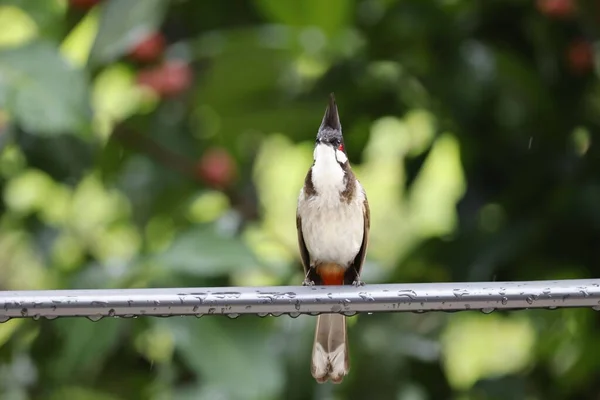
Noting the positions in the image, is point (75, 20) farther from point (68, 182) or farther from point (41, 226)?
point (41, 226)

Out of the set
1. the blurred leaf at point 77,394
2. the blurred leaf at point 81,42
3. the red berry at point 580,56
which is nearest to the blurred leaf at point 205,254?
the blurred leaf at point 77,394

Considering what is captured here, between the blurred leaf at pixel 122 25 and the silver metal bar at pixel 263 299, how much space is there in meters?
1.28

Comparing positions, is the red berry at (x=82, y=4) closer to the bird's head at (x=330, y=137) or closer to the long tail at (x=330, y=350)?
the bird's head at (x=330, y=137)

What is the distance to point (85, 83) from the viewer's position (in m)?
2.45

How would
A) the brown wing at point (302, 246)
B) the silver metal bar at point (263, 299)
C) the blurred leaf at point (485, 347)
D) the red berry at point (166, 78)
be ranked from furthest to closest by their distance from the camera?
the blurred leaf at point (485, 347) < the red berry at point (166, 78) < the brown wing at point (302, 246) < the silver metal bar at point (263, 299)

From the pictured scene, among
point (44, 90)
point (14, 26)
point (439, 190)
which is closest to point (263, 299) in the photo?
point (44, 90)

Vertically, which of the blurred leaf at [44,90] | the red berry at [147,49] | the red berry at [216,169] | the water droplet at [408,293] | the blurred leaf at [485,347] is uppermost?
the water droplet at [408,293]

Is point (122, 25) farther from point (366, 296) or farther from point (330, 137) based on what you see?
point (366, 296)

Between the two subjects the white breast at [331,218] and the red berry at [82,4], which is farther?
the red berry at [82,4]

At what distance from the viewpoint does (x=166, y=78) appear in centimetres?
297

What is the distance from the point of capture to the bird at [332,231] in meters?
2.18

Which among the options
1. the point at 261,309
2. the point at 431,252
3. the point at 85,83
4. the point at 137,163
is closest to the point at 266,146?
the point at 137,163

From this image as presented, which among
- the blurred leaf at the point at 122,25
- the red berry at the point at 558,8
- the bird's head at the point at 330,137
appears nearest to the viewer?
the bird's head at the point at 330,137

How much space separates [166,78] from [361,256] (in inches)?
38.0
